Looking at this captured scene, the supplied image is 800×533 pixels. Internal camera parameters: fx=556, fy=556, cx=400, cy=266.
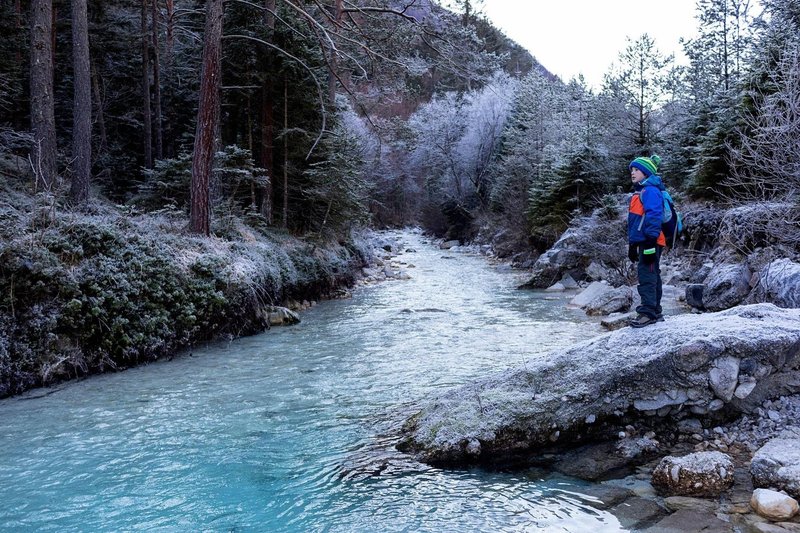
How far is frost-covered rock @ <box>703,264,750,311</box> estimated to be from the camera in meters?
10.9

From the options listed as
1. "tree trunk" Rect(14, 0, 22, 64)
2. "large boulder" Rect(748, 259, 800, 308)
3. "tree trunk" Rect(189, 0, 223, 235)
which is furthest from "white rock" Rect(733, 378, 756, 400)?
"tree trunk" Rect(14, 0, 22, 64)

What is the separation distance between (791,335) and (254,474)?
194 inches

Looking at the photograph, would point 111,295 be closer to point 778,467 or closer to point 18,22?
point 778,467

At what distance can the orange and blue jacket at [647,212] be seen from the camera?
5.67 metres

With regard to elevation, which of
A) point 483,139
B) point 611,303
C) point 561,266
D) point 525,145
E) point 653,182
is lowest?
point 611,303

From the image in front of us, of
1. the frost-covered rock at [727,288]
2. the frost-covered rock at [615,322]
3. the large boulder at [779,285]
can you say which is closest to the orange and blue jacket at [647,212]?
the large boulder at [779,285]

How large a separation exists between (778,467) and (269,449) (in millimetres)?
4227

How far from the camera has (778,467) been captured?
3955 mm

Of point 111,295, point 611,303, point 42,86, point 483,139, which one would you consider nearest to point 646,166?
point 111,295

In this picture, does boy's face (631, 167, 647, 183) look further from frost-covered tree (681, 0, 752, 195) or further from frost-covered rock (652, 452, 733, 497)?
frost-covered tree (681, 0, 752, 195)

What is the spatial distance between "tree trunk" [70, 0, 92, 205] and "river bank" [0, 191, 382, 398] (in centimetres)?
104

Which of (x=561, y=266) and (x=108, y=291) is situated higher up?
(x=108, y=291)

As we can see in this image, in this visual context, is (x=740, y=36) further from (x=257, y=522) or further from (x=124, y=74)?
(x=257, y=522)

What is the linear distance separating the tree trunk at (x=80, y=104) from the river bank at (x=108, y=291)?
1.04 meters
